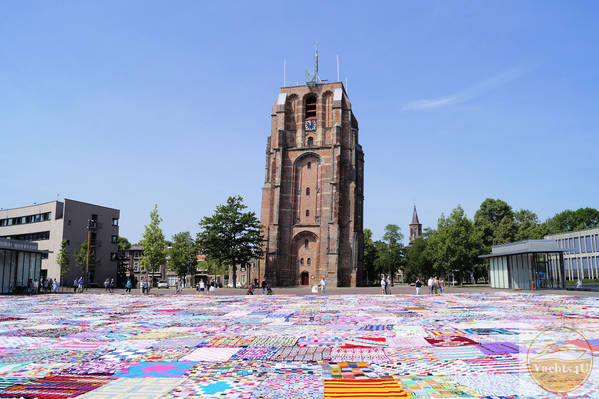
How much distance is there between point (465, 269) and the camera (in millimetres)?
67188

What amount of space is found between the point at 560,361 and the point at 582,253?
7202 cm

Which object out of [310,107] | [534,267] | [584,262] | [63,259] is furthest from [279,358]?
[584,262]

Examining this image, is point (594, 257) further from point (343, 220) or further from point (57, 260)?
point (57, 260)

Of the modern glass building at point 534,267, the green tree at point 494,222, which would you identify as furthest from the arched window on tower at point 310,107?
the modern glass building at point 534,267

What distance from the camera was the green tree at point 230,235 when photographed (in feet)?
178

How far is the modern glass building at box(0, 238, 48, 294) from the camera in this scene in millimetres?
38438

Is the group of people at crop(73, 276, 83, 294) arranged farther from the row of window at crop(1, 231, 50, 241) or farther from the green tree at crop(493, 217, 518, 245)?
the green tree at crop(493, 217, 518, 245)

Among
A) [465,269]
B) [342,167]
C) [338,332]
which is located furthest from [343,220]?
[338,332]

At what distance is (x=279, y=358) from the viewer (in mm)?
8781

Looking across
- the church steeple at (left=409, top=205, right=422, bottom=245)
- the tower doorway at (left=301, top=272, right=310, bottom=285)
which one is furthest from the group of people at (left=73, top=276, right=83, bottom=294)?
the church steeple at (left=409, top=205, right=422, bottom=245)

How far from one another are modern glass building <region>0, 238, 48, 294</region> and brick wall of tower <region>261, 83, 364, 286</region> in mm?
27840

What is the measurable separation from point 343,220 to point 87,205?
41.4m

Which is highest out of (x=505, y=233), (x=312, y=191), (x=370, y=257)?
(x=312, y=191)

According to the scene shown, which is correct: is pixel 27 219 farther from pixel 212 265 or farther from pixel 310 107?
pixel 310 107
